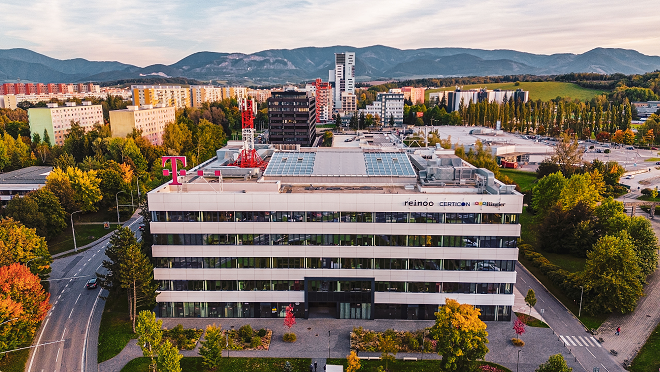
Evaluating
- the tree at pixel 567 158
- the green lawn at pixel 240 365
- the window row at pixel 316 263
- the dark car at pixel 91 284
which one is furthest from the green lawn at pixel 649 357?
the tree at pixel 567 158

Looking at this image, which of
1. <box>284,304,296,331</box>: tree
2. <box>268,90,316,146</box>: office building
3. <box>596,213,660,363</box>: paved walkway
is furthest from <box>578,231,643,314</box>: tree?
<box>268,90,316,146</box>: office building

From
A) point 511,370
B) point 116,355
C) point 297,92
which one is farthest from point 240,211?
point 297,92

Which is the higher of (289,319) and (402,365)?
(289,319)

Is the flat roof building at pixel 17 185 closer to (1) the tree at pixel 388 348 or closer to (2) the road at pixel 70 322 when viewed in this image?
(2) the road at pixel 70 322

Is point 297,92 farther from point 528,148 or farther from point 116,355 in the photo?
point 116,355

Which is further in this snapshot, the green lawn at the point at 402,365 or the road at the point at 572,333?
the road at the point at 572,333

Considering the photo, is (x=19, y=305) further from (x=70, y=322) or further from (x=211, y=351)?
(x=211, y=351)

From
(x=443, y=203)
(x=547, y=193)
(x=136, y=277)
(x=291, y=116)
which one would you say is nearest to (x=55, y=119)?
(x=291, y=116)
